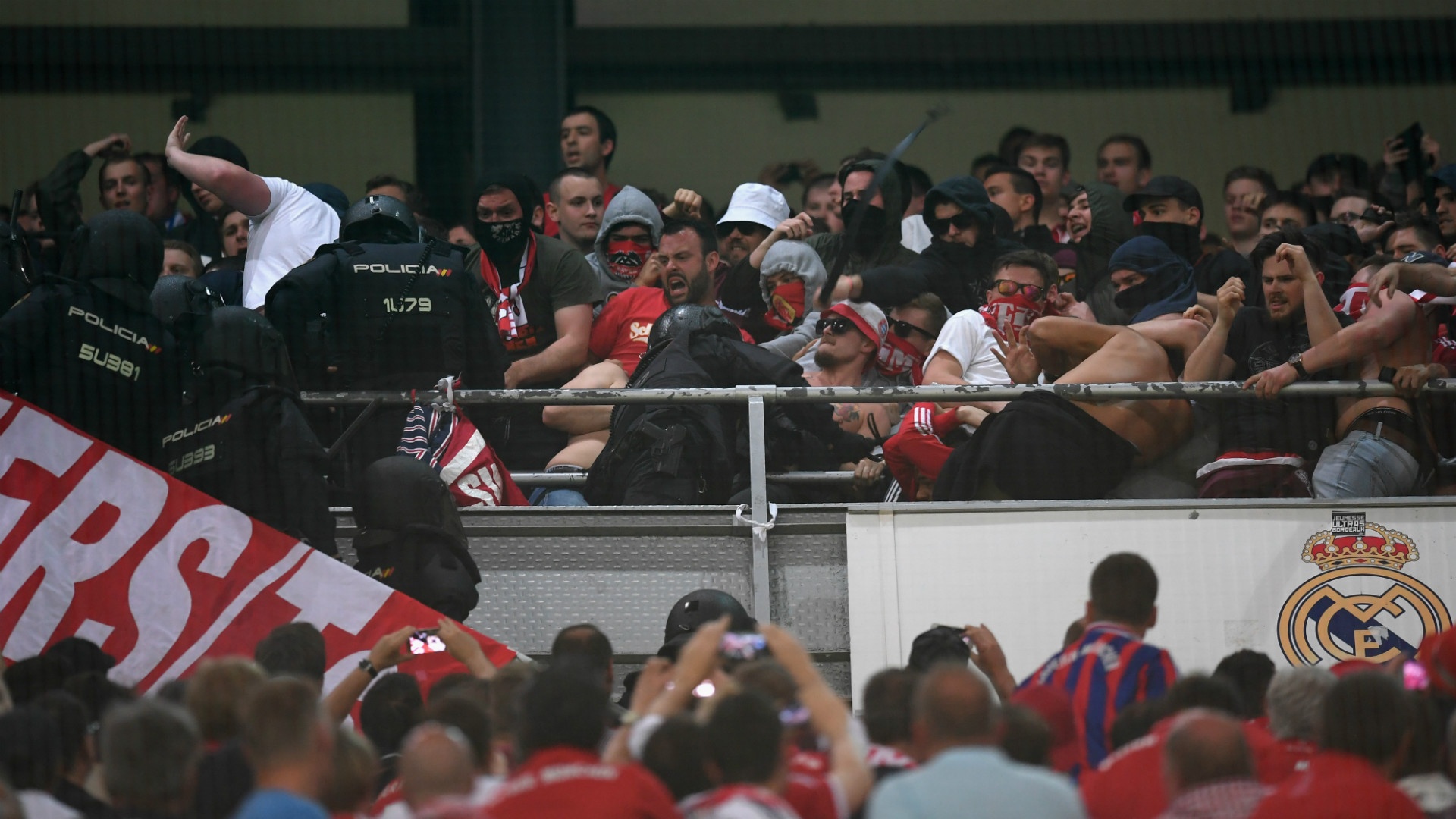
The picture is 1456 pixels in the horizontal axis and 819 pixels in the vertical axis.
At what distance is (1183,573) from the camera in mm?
7285

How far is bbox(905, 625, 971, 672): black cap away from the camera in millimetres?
6219

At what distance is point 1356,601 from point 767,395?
2457mm

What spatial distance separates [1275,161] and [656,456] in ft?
24.5

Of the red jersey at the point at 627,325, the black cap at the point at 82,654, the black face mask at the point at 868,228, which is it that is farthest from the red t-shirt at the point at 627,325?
the black cap at the point at 82,654

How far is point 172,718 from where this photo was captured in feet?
13.7

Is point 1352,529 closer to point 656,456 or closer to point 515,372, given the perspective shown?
point 656,456

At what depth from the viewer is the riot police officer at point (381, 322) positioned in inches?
295

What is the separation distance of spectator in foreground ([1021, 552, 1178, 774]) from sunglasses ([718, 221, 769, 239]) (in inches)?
175

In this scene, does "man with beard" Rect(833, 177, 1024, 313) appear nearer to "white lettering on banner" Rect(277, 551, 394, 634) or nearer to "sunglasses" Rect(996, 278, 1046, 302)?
"sunglasses" Rect(996, 278, 1046, 302)

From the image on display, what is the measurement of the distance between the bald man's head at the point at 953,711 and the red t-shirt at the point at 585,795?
2.07 ft

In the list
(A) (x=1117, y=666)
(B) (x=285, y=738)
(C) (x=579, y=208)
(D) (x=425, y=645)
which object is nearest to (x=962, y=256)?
(C) (x=579, y=208)

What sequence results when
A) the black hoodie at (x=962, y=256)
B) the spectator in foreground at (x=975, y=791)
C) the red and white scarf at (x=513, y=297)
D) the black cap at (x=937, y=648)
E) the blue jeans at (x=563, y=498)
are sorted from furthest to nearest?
the black hoodie at (x=962, y=256) → the red and white scarf at (x=513, y=297) → the blue jeans at (x=563, y=498) → the black cap at (x=937, y=648) → the spectator in foreground at (x=975, y=791)

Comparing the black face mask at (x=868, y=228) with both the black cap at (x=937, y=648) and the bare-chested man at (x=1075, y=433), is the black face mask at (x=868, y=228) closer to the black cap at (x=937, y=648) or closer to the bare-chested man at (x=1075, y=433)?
the bare-chested man at (x=1075, y=433)

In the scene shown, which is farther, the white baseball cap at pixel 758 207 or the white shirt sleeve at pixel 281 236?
the white baseball cap at pixel 758 207
